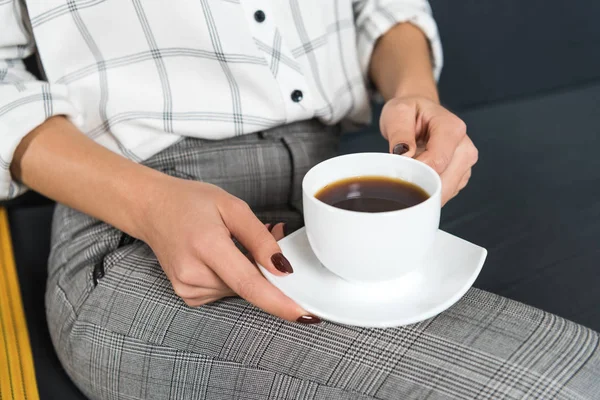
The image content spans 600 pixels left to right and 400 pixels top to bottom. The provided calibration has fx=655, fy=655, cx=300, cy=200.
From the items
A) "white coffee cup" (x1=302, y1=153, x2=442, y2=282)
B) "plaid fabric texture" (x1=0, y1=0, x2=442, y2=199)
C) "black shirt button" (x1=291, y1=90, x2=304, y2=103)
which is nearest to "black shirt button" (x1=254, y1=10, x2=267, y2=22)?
"plaid fabric texture" (x1=0, y1=0, x2=442, y2=199)

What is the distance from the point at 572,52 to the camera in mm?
1604

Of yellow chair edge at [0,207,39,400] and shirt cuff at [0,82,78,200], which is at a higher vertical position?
shirt cuff at [0,82,78,200]

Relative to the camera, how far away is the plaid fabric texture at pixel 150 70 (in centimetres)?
83

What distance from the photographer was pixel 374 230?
56cm

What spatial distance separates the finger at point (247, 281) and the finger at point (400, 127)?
0.72ft

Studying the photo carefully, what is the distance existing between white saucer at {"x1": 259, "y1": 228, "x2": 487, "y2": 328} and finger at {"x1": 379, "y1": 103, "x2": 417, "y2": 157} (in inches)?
5.0

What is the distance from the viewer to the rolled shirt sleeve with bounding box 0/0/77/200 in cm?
79

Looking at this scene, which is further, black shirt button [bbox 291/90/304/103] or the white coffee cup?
black shirt button [bbox 291/90/304/103]

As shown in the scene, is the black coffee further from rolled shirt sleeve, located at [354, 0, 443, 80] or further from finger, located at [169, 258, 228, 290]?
rolled shirt sleeve, located at [354, 0, 443, 80]

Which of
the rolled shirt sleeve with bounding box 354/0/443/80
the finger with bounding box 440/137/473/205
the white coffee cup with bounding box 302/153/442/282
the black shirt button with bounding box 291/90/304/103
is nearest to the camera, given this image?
the white coffee cup with bounding box 302/153/442/282

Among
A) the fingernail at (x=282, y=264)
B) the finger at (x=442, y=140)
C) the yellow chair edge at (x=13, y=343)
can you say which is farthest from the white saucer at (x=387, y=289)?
the yellow chair edge at (x=13, y=343)

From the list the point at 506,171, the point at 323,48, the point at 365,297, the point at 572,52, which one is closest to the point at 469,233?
the point at 506,171

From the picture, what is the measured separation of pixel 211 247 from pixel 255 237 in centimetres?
5

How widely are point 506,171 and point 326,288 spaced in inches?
27.4
